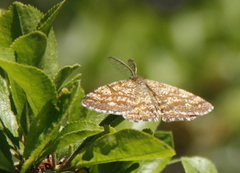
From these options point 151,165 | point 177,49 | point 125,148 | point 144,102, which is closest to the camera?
point 125,148

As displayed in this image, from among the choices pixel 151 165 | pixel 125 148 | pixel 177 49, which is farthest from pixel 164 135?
pixel 177 49

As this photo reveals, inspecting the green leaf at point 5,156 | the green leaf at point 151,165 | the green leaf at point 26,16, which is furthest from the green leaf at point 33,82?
the green leaf at point 151,165

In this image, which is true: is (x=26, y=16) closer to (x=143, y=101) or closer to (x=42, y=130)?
(x=42, y=130)

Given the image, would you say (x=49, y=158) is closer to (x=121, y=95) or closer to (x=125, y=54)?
(x=121, y=95)

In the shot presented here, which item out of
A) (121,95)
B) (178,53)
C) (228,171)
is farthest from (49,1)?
(121,95)

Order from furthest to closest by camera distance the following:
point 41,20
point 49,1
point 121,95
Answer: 1. point 49,1
2. point 121,95
3. point 41,20

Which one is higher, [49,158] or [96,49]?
[49,158]
